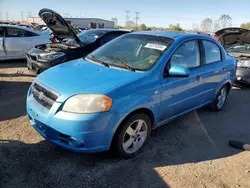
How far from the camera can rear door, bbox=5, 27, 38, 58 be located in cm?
859

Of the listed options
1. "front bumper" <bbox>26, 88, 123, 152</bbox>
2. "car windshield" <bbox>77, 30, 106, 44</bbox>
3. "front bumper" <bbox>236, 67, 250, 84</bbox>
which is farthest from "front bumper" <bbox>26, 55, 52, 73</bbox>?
"front bumper" <bbox>236, 67, 250, 84</bbox>

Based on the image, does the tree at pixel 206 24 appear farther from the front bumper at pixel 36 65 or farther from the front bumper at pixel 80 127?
the front bumper at pixel 80 127

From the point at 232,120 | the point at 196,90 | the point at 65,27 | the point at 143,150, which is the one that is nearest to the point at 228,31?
the point at 232,120

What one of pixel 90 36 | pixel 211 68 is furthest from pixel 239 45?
pixel 90 36

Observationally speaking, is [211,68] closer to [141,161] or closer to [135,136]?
[135,136]

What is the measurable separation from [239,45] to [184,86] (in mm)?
5568

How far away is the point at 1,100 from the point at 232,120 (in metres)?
4.70

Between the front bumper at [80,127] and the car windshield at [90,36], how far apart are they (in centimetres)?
453

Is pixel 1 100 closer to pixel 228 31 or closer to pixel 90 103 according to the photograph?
pixel 90 103

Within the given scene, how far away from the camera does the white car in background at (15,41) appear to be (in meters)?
8.52

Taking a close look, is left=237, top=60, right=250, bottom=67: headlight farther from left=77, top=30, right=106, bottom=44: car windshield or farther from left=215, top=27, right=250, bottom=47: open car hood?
left=77, top=30, right=106, bottom=44: car windshield

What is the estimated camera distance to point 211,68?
14.1 ft

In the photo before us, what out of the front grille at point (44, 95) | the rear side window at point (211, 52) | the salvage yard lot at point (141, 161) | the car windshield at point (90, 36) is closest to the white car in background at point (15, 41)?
the car windshield at point (90, 36)

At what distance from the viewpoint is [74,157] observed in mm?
3119
